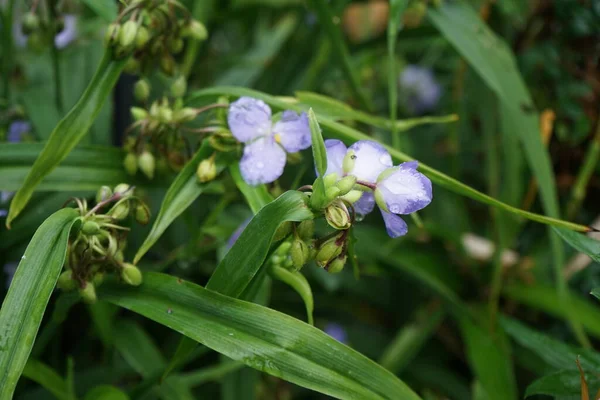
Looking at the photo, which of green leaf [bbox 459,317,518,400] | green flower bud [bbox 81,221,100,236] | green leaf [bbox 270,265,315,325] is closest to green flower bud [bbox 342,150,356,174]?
green leaf [bbox 270,265,315,325]

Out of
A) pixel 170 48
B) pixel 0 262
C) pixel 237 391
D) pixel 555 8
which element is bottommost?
pixel 237 391

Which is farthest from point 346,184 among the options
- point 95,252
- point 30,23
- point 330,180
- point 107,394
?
point 30,23

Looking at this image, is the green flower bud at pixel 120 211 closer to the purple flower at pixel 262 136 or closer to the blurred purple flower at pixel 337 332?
the purple flower at pixel 262 136

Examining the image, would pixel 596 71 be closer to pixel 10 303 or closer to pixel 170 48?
pixel 170 48

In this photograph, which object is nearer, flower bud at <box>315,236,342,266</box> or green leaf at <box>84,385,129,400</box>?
flower bud at <box>315,236,342,266</box>

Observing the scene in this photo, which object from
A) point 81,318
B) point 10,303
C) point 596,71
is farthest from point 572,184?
point 10,303

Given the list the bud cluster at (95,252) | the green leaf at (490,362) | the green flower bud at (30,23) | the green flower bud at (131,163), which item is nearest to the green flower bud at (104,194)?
the bud cluster at (95,252)

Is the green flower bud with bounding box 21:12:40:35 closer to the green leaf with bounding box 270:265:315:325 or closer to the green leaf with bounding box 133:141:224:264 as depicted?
the green leaf with bounding box 133:141:224:264
